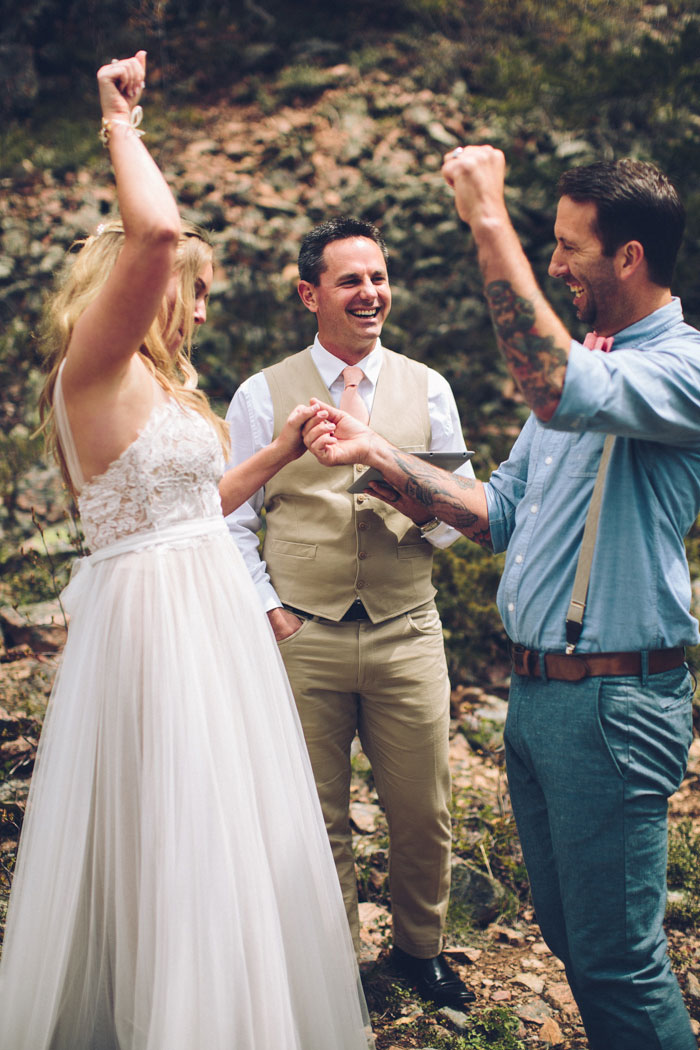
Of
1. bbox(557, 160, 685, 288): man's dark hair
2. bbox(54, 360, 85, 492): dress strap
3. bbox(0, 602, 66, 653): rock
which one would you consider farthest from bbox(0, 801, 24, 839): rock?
bbox(557, 160, 685, 288): man's dark hair

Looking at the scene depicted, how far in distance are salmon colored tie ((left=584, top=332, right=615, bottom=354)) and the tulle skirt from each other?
1.13m

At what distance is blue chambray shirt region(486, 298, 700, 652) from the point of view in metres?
1.72

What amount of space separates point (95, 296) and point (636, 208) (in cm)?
133

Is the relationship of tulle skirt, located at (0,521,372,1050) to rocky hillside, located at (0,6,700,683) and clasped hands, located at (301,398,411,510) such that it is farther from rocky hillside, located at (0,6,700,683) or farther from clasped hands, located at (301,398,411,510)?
rocky hillside, located at (0,6,700,683)

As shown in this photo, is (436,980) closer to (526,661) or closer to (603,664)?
(526,661)

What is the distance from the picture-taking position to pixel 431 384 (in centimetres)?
316

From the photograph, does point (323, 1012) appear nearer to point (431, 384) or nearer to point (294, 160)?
point (431, 384)

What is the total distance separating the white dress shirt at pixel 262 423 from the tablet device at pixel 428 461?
303 millimetres

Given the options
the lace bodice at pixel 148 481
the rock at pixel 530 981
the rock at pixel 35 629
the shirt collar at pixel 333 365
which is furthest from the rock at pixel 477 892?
the rock at pixel 35 629

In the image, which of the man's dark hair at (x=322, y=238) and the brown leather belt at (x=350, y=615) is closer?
the brown leather belt at (x=350, y=615)

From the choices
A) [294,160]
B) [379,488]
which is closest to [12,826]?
[379,488]

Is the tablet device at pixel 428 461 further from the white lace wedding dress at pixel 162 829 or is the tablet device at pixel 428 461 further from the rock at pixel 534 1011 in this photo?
the rock at pixel 534 1011

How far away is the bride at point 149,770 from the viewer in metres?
1.91

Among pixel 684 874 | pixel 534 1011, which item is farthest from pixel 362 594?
pixel 684 874
